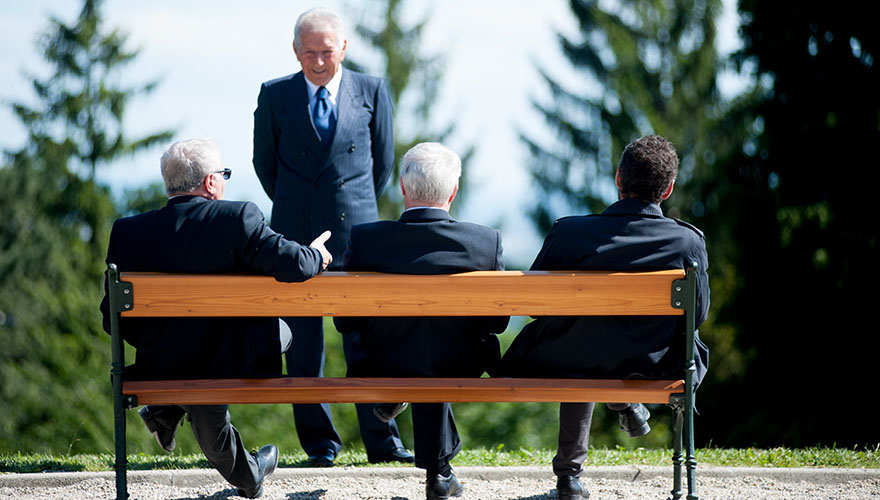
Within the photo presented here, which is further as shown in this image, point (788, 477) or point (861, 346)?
point (861, 346)

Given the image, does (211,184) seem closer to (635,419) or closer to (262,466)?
(262,466)

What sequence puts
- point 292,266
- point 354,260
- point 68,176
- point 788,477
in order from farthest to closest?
point 68,176 → point 788,477 → point 354,260 → point 292,266

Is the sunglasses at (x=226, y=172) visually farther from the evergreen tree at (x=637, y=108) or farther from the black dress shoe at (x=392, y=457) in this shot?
the evergreen tree at (x=637, y=108)

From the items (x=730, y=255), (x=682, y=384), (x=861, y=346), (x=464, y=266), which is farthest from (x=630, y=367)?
(x=730, y=255)

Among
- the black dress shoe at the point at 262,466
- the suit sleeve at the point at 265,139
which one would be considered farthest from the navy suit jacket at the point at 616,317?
the suit sleeve at the point at 265,139

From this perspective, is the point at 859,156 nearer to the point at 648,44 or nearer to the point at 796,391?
the point at 796,391

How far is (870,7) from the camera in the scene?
11.7 m

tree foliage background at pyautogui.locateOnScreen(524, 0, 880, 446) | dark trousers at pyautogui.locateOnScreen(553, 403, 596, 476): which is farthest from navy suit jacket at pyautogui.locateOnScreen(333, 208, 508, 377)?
tree foliage background at pyautogui.locateOnScreen(524, 0, 880, 446)

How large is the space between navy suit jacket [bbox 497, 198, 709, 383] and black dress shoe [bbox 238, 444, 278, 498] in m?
1.19

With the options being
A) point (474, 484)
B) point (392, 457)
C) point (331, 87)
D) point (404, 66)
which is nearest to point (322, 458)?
point (392, 457)

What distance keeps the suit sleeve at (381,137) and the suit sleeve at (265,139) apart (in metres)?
0.53

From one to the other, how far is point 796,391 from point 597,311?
8.73 metres

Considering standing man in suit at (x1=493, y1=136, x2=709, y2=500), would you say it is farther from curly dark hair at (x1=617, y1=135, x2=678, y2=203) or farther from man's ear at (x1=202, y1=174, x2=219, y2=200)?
man's ear at (x1=202, y1=174, x2=219, y2=200)

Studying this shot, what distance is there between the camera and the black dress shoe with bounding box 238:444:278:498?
4398 millimetres
